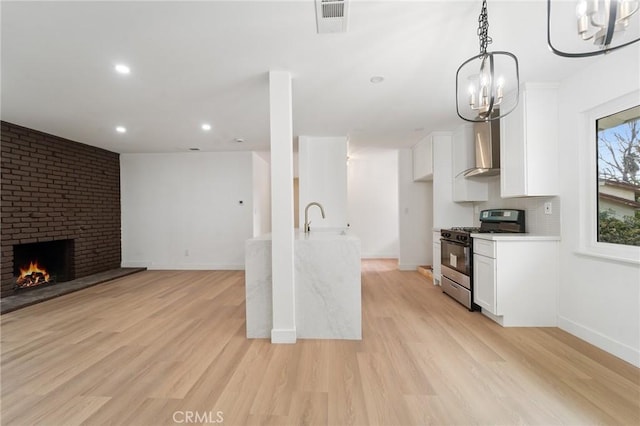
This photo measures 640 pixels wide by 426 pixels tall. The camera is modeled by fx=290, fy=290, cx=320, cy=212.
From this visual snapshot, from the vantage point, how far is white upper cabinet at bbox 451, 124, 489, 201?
4273 mm

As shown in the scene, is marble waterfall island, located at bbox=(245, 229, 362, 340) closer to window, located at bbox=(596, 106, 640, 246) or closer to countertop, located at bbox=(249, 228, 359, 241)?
countertop, located at bbox=(249, 228, 359, 241)

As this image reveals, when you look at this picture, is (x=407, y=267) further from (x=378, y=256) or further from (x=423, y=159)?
(x=423, y=159)

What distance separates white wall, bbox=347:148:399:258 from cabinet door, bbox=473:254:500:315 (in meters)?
3.91

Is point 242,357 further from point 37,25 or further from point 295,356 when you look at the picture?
point 37,25

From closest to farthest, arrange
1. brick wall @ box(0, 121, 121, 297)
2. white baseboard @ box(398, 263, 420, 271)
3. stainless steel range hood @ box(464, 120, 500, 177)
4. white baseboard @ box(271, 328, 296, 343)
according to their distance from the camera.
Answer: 1. white baseboard @ box(271, 328, 296, 343)
2. stainless steel range hood @ box(464, 120, 500, 177)
3. brick wall @ box(0, 121, 121, 297)
4. white baseboard @ box(398, 263, 420, 271)

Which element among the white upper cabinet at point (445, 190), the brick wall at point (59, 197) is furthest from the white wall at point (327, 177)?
the brick wall at point (59, 197)

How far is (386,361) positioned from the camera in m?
2.27

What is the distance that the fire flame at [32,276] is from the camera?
14.6 ft

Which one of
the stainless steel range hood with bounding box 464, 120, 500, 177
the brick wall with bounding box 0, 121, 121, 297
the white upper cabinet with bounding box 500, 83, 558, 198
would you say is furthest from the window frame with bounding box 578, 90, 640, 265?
the brick wall with bounding box 0, 121, 121, 297

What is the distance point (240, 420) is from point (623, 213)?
10.5 feet

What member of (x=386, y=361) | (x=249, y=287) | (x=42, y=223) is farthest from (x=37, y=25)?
(x=42, y=223)

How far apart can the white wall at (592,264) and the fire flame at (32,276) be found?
7.05 metres

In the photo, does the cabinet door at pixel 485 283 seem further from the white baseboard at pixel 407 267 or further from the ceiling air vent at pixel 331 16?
the ceiling air vent at pixel 331 16

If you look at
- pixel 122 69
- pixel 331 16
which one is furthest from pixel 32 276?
pixel 331 16
